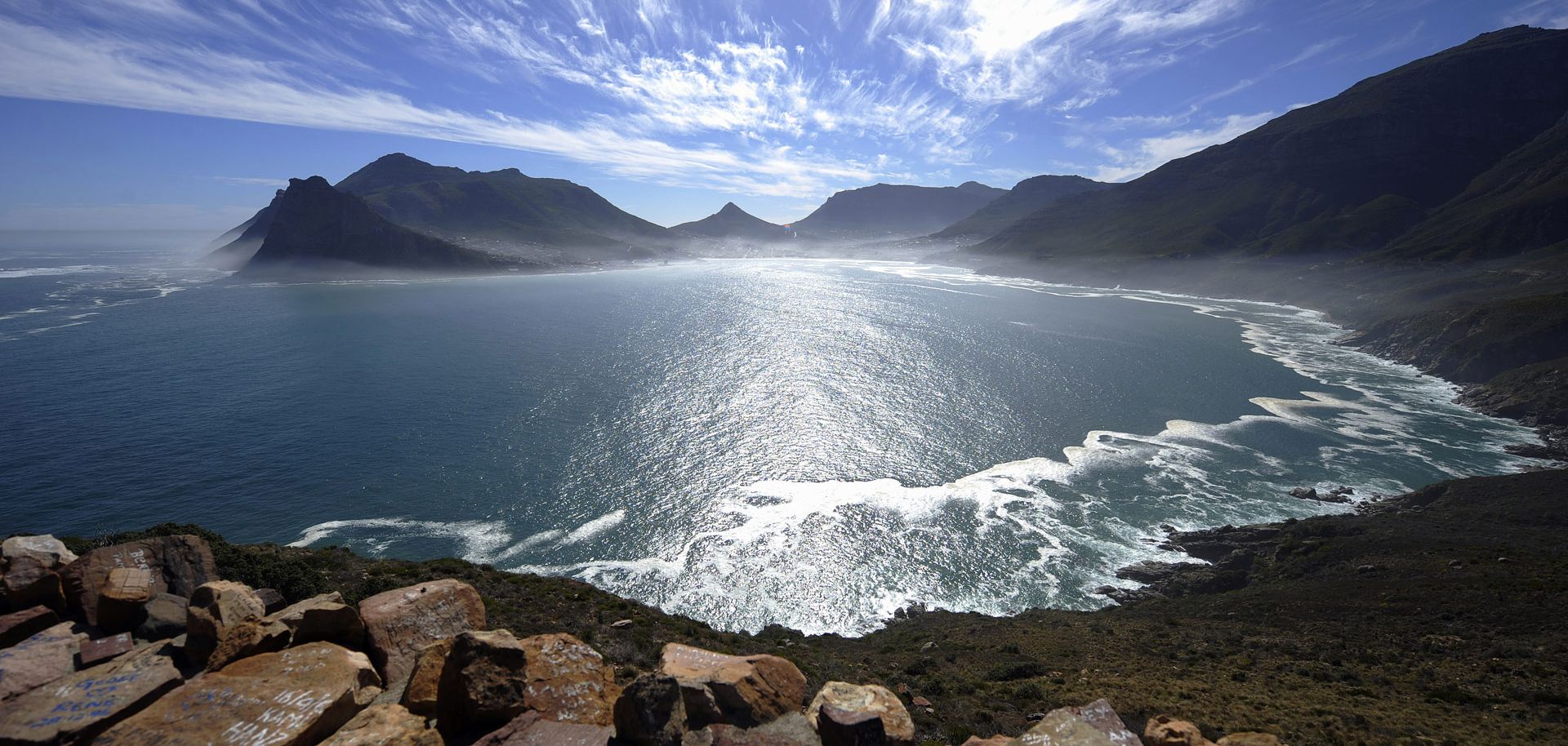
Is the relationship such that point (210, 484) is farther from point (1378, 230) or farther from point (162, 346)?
point (1378, 230)

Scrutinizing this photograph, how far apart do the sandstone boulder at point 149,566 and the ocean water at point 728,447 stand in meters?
23.1

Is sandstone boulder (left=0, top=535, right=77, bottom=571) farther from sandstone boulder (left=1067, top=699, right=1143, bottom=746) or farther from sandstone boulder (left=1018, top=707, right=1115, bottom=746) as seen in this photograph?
sandstone boulder (left=1067, top=699, right=1143, bottom=746)

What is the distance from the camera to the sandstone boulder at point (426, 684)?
11672 millimetres

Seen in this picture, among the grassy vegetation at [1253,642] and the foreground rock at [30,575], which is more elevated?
the foreground rock at [30,575]

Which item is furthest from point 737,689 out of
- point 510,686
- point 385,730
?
point 385,730

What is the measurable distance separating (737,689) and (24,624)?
15.8m

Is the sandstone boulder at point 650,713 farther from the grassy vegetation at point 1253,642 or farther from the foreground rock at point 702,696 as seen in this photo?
the grassy vegetation at point 1253,642

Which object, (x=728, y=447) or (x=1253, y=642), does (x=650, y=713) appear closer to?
(x=1253, y=642)

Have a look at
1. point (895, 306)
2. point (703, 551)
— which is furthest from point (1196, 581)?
point (895, 306)

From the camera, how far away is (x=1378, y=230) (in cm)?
19188

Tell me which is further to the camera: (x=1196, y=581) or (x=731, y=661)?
(x=1196, y=581)

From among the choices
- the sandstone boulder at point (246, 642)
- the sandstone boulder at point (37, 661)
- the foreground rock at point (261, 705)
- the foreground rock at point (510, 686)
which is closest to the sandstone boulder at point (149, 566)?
the sandstone boulder at point (37, 661)

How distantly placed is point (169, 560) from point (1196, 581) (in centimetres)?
5226

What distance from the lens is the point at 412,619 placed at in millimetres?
15273
